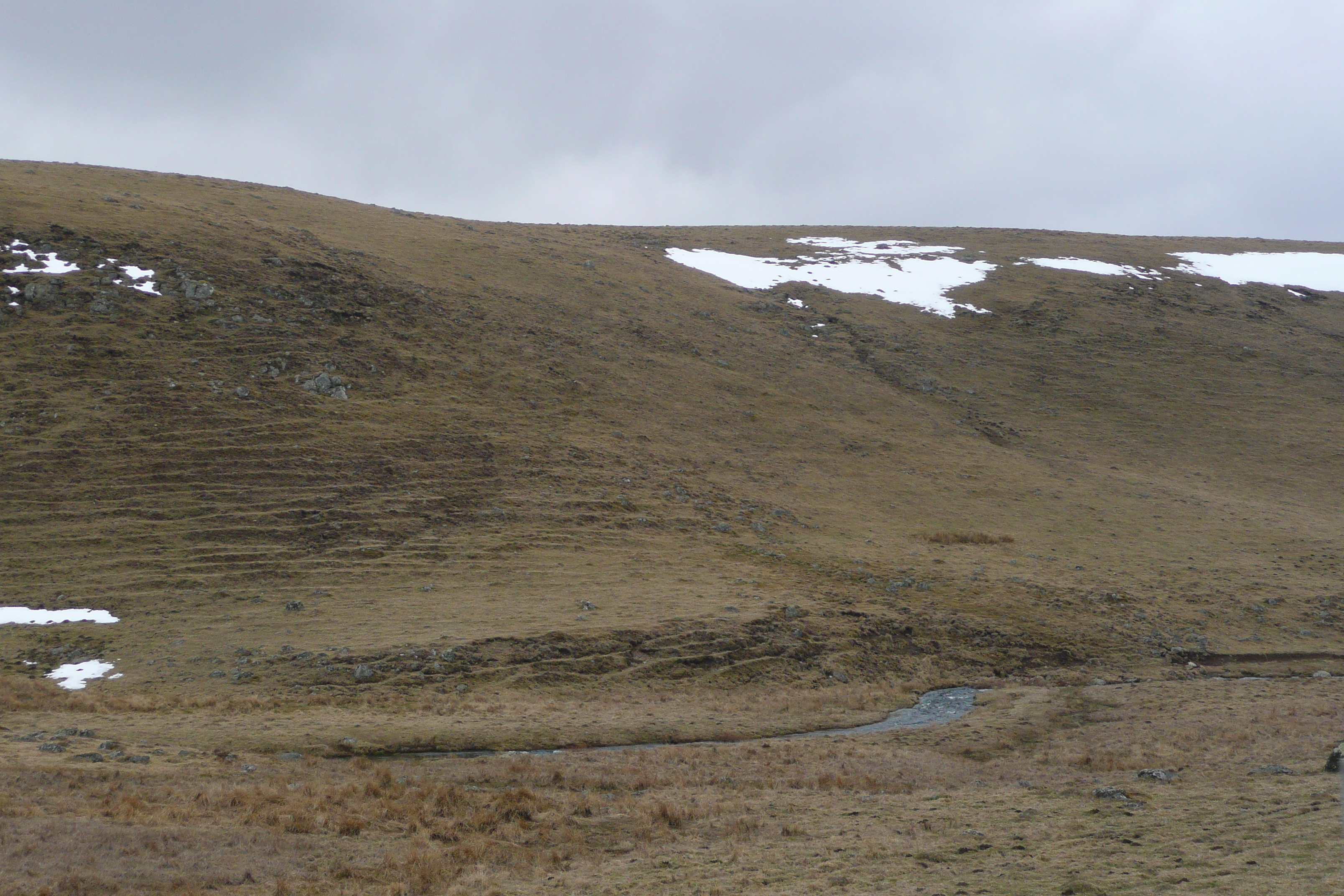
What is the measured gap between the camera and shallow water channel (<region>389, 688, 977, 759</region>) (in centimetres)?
1984

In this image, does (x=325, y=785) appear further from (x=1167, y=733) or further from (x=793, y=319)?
(x=793, y=319)

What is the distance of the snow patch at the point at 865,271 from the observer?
6769 centimetres

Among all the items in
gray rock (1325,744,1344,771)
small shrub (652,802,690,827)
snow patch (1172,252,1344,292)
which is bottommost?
small shrub (652,802,690,827)

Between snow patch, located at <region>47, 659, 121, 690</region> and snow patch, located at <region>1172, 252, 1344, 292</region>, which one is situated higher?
snow patch, located at <region>1172, 252, 1344, 292</region>

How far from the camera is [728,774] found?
18.1 metres

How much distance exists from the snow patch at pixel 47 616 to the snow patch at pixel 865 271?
47.8 m

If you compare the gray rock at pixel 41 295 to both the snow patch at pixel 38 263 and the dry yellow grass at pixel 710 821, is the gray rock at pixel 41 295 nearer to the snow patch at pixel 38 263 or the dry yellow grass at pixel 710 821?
the snow patch at pixel 38 263

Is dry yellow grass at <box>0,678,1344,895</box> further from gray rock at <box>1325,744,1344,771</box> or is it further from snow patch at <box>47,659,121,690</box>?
snow patch at <box>47,659,121,690</box>

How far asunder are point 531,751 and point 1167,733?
14.7 meters

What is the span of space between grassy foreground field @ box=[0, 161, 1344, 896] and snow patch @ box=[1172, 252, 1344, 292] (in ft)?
44.0

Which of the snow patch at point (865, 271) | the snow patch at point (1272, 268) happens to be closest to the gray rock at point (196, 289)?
the snow patch at point (865, 271)

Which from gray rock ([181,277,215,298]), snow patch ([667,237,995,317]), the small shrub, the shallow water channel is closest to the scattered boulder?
gray rock ([181,277,215,298])

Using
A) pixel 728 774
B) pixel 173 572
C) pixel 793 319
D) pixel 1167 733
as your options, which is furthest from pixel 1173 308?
pixel 173 572

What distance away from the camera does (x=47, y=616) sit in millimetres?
26312
